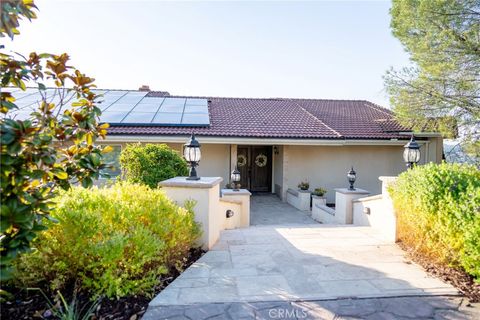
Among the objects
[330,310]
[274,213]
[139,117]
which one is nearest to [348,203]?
[274,213]

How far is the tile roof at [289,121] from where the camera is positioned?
11492mm

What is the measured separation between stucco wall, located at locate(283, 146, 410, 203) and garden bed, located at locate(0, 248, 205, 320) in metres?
10.4

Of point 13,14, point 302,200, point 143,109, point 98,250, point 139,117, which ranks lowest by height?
point 302,200

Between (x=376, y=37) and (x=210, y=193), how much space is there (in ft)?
29.2

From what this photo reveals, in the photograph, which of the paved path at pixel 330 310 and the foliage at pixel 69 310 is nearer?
the foliage at pixel 69 310

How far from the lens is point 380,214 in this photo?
20.3 feet

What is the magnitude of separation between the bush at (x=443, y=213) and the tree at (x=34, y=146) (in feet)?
A: 14.2

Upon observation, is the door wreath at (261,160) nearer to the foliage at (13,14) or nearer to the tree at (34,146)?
the tree at (34,146)

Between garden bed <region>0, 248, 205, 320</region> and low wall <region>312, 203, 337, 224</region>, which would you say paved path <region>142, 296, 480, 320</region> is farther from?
low wall <region>312, 203, 337, 224</region>

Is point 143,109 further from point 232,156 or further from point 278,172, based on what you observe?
point 278,172

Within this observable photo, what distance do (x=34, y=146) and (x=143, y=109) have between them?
1124 cm

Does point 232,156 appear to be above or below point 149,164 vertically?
above

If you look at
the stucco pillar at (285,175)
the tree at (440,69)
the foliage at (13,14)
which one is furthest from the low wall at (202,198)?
the tree at (440,69)

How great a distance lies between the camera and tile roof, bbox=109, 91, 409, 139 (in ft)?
37.7
